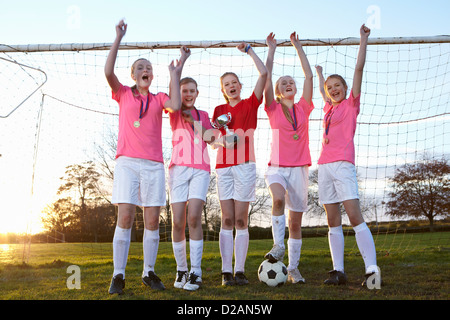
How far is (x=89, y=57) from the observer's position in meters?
6.20

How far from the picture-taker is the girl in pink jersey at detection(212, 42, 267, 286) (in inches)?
170

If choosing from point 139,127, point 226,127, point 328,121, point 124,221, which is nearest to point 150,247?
point 124,221

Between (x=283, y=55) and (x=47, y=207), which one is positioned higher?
(x=283, y=55)

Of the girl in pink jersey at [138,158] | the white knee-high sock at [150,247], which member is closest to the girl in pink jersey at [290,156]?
the girl in pink jersey at [138,158]

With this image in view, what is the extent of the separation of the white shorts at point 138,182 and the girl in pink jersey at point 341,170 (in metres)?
1.69

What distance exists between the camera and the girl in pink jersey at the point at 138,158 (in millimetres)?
3986

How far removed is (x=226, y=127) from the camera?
442 centimetres

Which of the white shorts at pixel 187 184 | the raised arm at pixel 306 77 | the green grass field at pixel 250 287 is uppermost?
the raised arm at pixel 306 77

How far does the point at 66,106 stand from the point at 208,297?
224 inches

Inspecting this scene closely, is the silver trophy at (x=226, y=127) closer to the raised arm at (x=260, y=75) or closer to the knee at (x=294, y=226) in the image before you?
the raised arm at (x=260, y=75)

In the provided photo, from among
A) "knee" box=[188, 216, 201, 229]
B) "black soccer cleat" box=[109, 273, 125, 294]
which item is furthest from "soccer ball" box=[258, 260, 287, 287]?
"black soccer cleat" box=[109, 273, 125, 294]

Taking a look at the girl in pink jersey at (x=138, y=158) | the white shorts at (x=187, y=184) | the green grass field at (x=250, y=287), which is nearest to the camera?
the green grass field at (x=250, y=287)
